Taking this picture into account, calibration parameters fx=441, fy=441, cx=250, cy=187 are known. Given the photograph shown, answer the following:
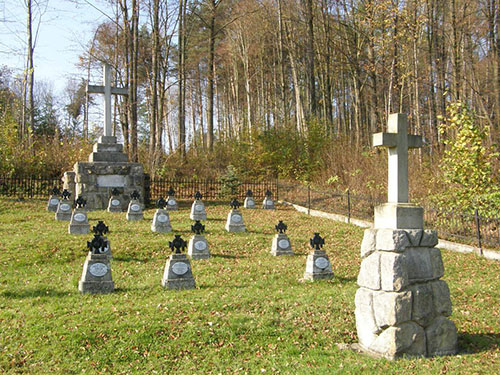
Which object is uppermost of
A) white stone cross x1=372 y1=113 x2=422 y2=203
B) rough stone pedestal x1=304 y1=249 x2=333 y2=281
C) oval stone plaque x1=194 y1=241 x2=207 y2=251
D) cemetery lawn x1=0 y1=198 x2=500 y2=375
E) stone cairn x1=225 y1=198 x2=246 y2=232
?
white stone cross x1=372 y1=113 x2=422 y2=203

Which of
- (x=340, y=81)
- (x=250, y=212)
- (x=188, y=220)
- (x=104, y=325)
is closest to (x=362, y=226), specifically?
(x=250, y=212)

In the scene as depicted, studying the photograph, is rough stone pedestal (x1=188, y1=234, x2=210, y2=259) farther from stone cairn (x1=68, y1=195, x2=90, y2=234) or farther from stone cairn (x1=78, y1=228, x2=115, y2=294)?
stone cairn (x1=68, y1=195, x2=90, y2=234)

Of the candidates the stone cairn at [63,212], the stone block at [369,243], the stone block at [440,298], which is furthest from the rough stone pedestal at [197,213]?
the stone block at [440,298]

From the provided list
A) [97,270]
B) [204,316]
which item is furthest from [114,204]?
[204,316]

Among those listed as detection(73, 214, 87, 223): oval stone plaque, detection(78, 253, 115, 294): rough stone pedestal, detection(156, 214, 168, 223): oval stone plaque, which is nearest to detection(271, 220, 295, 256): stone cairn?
detection(156, 214, 168, 223): oval stone plaque

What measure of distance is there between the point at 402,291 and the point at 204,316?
2501mm

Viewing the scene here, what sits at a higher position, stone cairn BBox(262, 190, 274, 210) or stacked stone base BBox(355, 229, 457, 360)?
stone cairn BBox(262, 190, 274, 210)

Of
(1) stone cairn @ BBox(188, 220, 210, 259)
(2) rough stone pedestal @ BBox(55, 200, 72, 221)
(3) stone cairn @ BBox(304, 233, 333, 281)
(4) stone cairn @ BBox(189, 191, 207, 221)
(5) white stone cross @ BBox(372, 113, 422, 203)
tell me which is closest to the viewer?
(5) white stone cross @ BBox(372, 113, 422, 203)

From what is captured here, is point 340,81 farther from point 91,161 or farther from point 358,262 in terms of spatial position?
point 358,262

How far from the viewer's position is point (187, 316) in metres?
5.69

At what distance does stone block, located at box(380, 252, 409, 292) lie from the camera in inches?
182

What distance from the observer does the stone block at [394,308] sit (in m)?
4.59

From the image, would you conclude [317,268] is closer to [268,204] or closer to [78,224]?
[78,224]

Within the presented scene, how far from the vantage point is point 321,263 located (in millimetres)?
7691
